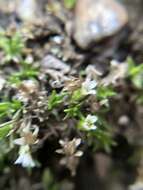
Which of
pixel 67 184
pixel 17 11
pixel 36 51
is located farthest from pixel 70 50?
pixel 67 184

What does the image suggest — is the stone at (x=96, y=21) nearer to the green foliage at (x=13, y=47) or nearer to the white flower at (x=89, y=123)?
the green foliage at (x=13, y=47)

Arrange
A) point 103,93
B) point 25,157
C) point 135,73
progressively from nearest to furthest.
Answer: point 25,157, point 103,93, point 135,73

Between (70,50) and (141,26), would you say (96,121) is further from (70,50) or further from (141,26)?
(141,26)

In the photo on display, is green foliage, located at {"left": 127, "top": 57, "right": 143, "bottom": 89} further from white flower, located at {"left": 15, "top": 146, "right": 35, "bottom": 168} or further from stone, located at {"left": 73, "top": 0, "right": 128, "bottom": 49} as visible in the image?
white flower, located at {"left": 15, "top": 146, "right": 35, "bottom": 168}

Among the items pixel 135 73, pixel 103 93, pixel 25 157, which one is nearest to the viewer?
pixel 25 157

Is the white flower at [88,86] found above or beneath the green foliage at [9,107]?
beneath

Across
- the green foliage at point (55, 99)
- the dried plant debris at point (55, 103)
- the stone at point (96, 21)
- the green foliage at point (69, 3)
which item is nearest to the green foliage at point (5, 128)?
the dried plant debris at point (55, 103)

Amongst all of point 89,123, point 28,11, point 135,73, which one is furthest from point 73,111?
point 28,11

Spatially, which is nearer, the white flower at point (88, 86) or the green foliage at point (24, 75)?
the white flower at point (88, 86)

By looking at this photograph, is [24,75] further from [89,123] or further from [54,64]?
[89,123]
